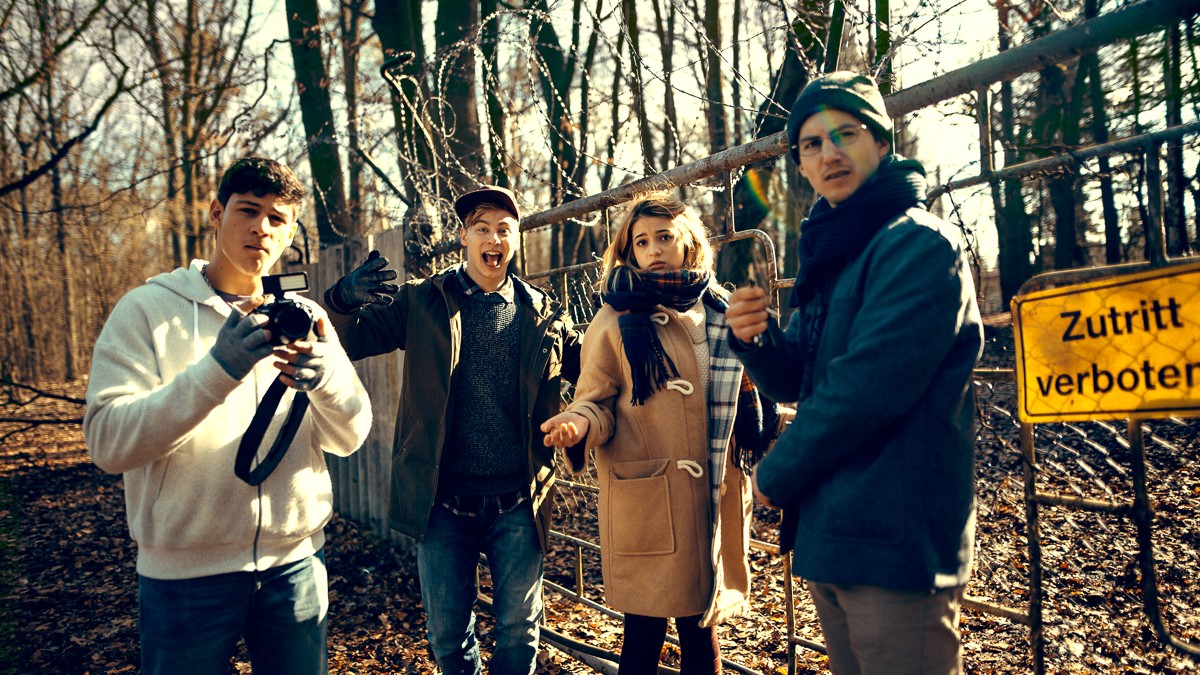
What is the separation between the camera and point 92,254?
1235cm

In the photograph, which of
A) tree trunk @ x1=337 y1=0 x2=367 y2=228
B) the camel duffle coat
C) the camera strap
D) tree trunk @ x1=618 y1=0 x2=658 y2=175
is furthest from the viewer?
tree trunk @ x1=337 y1=0 x2=367 y2=228

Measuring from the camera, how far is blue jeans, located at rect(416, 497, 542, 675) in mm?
2672

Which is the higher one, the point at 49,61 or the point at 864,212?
the point at 49,61

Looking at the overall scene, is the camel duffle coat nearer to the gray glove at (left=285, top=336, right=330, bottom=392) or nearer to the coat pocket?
the coat pocket

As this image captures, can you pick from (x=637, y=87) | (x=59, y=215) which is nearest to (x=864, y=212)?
(x=637, y=87)

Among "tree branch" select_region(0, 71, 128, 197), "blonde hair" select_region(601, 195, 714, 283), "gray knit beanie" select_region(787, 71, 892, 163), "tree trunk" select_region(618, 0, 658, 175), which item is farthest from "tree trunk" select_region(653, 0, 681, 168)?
"tree branch" select_region(0, 71, 128, 197)

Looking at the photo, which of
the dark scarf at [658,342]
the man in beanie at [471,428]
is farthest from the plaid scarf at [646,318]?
the man in beanie at [471,428]

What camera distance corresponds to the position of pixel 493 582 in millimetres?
2713

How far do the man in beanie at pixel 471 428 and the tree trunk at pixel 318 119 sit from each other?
213 inches

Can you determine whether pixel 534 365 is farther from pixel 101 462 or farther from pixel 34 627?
pixel 34 627

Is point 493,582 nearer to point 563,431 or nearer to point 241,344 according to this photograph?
point 563,431

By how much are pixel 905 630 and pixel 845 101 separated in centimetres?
113

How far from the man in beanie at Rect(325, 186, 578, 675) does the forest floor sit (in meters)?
1.10

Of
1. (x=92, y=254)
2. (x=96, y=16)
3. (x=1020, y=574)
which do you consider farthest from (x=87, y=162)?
(x=1020, y=574)
